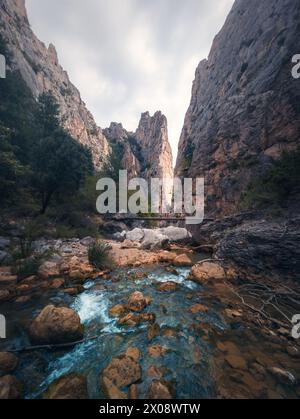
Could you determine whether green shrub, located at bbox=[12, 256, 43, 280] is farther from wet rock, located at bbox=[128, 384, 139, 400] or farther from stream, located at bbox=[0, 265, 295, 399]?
wet rock, located at bbox=[128, 384, 139, 400]

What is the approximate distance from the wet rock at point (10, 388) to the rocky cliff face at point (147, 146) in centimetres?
6659

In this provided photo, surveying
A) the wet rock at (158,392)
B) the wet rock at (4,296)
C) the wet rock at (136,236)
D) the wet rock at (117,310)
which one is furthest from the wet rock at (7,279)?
the wet rock at (136,236)

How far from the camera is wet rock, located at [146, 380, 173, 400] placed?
2.94 metres

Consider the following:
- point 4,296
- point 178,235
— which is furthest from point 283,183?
point 4,296

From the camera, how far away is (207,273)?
8.67m

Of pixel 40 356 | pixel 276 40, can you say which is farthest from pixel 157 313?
pixel 276 40

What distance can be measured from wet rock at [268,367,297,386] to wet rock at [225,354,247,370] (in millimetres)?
474

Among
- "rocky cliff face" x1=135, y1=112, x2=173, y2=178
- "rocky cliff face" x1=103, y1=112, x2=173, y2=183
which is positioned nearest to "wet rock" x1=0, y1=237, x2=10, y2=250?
"rocky cliff face" x1=103, y1=112, x2=173, y2=183

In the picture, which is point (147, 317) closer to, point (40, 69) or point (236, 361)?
point (236, 361)

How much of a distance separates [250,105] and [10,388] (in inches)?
978

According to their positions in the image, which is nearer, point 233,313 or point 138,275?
point 233,313

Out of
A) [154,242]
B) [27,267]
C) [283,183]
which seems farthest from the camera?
[154,242]

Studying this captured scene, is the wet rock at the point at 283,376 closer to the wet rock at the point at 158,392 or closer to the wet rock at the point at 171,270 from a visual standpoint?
the wet rock at the point at 158,392
